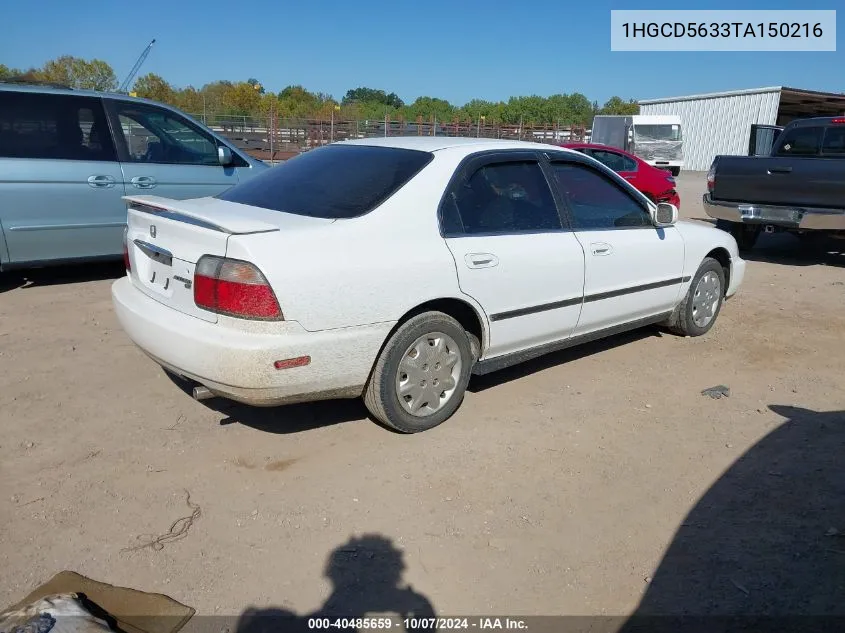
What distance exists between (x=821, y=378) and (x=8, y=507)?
16.6 feet

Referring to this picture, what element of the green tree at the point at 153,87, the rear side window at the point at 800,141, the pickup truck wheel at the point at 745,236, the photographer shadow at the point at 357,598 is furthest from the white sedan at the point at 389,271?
the green tree at the point at 153,87

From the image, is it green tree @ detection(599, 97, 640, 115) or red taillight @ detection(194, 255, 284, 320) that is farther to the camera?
green tree @ detection(599, 97, 640, 115)

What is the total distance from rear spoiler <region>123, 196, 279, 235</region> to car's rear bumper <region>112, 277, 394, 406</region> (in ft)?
1.49

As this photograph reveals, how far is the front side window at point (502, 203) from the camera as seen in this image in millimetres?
3965

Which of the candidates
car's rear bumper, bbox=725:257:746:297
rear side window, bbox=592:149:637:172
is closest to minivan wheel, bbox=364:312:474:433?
car's rear bumper, bbox=725:257:746:297

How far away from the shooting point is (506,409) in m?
4.34

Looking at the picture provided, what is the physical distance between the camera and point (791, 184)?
864 cm

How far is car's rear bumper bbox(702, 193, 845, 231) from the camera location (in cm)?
838

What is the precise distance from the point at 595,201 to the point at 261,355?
2.72 meters

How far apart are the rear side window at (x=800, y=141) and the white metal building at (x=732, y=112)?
75.8 feet

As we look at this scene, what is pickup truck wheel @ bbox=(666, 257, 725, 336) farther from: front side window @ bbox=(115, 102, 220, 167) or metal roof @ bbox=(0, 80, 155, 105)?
metal roof @ bbox=(0, 80, 155, 105)

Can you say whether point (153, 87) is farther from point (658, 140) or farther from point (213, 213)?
point (213, 213)

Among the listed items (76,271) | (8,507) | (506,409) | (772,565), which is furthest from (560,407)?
(76,271)

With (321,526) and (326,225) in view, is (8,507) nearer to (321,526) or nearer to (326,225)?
(321,526)
